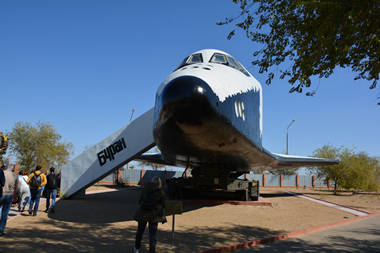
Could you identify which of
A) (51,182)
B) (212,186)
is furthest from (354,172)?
(51,182)

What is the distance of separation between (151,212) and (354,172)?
86.8 feet

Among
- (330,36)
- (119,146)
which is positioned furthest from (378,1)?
(119,146)

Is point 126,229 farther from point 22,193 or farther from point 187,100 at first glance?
point 22,193

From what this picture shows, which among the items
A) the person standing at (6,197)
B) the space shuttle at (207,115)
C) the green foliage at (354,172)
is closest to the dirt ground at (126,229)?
the person standing at (6,197)

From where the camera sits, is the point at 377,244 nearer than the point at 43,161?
Yes

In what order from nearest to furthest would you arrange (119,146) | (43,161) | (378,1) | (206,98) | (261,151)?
1. (378,1)
2. (206,98)
3. (261,151)
4. (119,146)
5. (43,161)

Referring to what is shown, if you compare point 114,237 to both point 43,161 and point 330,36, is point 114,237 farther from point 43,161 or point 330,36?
point 43,161

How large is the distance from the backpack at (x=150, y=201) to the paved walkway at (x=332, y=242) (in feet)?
6.46

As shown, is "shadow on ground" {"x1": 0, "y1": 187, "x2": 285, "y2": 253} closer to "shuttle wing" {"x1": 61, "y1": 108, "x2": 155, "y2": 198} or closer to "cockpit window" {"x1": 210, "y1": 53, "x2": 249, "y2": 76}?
"shuttle wing" {"x1": 61, "y1": 108, "x2": 155, "y2": 198}

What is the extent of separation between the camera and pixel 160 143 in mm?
6105

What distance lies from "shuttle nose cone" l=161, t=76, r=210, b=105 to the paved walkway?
10.1 feet

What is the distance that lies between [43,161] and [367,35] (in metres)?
34.6

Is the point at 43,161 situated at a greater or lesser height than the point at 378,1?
lesser

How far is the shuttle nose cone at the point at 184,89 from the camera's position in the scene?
4539 millimetres
